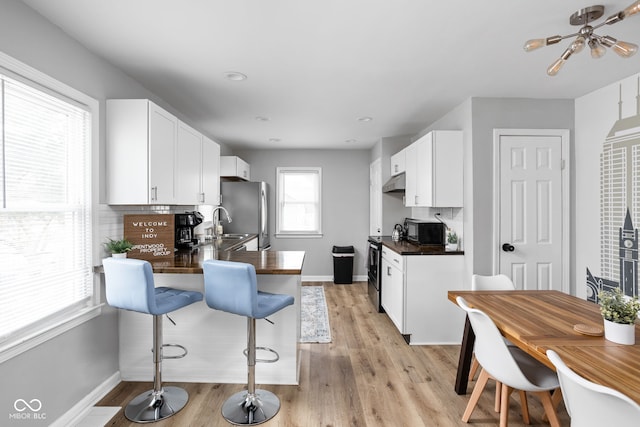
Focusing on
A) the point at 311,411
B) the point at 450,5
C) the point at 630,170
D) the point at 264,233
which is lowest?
the point at 311,411

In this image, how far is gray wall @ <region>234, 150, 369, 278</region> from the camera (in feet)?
21.0

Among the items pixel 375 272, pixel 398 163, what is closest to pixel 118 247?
pixel 375 272

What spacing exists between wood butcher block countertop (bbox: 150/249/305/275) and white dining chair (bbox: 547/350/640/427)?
1.61 meters

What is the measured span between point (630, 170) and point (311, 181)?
455 centimetres

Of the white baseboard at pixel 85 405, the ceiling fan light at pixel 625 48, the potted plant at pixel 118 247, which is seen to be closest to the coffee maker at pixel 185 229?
the potted plant at pixel 118 247

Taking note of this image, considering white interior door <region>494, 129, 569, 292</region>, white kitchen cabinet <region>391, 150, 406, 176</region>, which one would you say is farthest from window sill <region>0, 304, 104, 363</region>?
white kitchen cabinet <region>391, 150, 406, 176</region>

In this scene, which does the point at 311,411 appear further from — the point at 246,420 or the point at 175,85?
the point at 175,85

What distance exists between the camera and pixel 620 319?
5.09ft

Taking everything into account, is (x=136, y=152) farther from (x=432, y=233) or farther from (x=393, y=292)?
(x=432, y=233)

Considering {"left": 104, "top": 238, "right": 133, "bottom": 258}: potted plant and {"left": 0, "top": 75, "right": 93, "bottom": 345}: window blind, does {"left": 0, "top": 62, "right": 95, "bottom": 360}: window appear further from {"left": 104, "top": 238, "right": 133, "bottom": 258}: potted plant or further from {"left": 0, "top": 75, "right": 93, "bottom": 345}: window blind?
{"left": 104, "top": 238, "right": 133, "bottom": 258}: potted plant

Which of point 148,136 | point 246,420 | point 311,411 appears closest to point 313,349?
point 311,411

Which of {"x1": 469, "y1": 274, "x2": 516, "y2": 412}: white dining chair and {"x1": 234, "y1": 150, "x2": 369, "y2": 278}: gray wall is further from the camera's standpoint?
{"x1": 234, "y1": 150, "x2": 369, "y2": 278}: gray wall

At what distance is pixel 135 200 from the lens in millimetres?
2533

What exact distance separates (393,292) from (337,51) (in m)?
2.61
